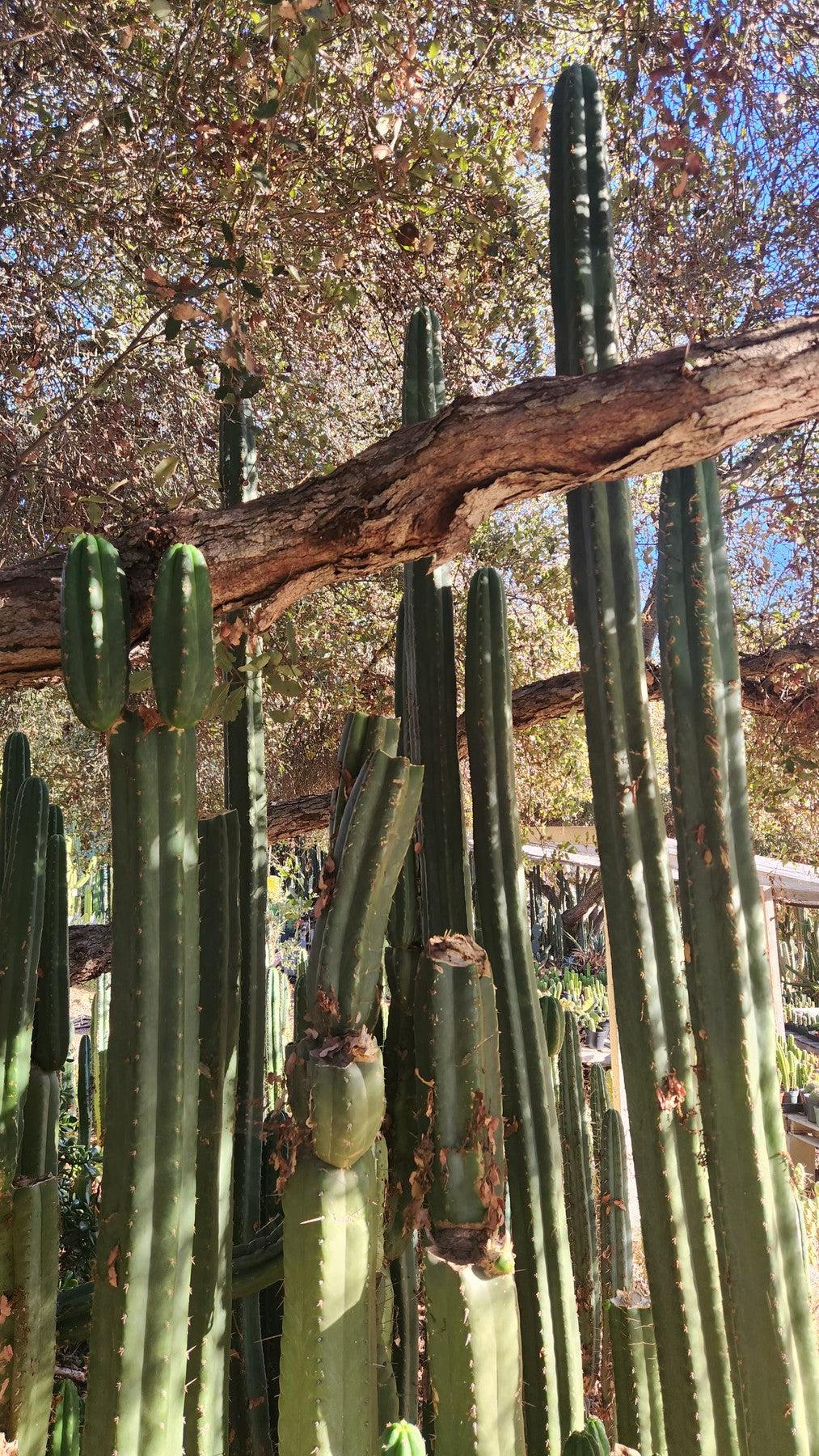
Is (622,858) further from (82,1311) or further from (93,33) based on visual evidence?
(93,33)

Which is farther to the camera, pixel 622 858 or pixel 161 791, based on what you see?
pixel 622 858

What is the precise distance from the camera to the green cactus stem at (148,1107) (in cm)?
146

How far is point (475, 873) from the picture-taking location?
227 cm

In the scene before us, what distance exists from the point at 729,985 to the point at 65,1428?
5.86 feet

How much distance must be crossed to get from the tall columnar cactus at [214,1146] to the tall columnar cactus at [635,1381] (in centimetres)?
107

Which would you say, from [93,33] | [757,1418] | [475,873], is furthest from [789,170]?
[757,1418]

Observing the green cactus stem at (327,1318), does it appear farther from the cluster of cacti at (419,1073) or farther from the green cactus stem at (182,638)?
the green cactus stem at (182,638)

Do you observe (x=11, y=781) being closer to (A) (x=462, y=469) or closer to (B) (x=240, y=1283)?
(B) (x=240, y=1283)

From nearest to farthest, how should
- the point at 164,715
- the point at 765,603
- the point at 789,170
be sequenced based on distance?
the point at 164,715, the point at 789,170, the point at 765,603

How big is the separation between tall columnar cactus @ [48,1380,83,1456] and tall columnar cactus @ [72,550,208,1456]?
0.92 m

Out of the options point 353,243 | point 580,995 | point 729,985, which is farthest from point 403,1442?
point 580,995

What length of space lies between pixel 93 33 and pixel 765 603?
3.70 metres

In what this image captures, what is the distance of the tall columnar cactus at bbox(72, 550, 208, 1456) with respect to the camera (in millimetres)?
1459

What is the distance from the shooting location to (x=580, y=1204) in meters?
3.59
